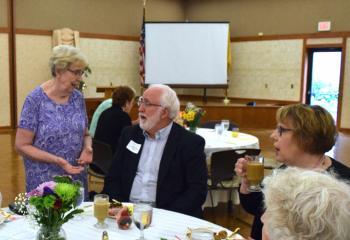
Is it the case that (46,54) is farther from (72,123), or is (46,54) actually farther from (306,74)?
(72,123)

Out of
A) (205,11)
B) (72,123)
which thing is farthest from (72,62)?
(205,11)

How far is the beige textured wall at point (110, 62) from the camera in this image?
11719mm

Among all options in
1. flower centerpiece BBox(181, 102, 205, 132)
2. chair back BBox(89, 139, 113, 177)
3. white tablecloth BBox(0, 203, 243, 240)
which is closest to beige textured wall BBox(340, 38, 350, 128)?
flower centerpiece BBox(181, 102, 205, 132)

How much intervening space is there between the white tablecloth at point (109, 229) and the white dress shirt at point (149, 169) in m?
0.57

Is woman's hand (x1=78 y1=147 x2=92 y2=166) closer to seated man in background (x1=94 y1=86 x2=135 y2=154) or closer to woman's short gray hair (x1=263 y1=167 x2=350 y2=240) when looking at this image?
seated man in background (x1=94 y1=86 x2=135 y2=154)

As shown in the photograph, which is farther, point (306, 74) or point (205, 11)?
point (205, 11)

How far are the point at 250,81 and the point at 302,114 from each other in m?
10.8

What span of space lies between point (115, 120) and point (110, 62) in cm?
783

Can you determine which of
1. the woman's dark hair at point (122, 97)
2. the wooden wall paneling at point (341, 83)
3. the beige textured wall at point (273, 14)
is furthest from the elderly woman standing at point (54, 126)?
the beige textured wall at point (273, 14)

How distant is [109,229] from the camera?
1.98m

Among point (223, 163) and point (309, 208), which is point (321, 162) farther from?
point (223, 163)

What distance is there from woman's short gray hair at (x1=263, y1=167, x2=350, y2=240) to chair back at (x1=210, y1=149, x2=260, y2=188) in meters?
2.87

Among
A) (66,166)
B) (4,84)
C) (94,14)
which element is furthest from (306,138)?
(94,14)

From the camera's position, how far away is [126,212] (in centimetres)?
202
